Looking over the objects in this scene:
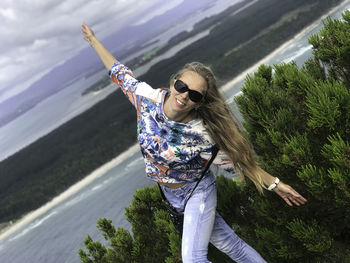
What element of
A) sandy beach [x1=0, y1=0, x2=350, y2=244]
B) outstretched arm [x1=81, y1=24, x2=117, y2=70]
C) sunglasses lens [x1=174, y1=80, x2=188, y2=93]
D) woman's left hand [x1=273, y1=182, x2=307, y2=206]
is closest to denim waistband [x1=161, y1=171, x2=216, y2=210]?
woman's left hand [x1=273, y1=182, x2=307, y2=206]

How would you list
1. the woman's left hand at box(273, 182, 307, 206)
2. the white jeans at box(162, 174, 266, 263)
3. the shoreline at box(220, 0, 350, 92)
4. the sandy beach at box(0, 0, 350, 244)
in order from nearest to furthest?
the white jeans at box(162, 174, 266, 263) < the woman's left hand at box(273, 182, 307, 206) < the sandy beach at box(0, 0, 350, 244) < the shoreline at box(220, 0, 350, 92)

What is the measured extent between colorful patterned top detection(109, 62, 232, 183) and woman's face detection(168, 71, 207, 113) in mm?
136

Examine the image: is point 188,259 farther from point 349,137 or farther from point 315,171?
point 349,137

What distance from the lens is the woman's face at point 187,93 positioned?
8.52ft

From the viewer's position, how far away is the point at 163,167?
2.73 metres

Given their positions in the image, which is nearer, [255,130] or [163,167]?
[163,167]

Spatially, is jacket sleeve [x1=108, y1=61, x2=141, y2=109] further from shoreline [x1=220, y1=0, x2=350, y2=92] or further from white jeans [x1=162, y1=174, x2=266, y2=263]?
shoreline [x1=220, y1=0, x2=350, y2=92]

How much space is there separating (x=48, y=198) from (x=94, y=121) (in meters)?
50.0

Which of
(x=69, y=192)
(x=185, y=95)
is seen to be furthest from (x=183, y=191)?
(x=69, y=192)

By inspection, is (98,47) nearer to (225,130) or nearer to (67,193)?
(225,130)

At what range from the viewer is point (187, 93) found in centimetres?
261

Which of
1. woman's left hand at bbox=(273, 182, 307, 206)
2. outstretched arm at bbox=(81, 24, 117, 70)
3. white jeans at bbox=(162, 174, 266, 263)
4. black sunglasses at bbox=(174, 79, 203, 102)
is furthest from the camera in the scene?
outstretched arm at bbox=(81, 24, 117, 70)

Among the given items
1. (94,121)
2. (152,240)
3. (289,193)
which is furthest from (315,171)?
(94,121)

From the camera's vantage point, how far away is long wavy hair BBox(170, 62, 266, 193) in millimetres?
2594
